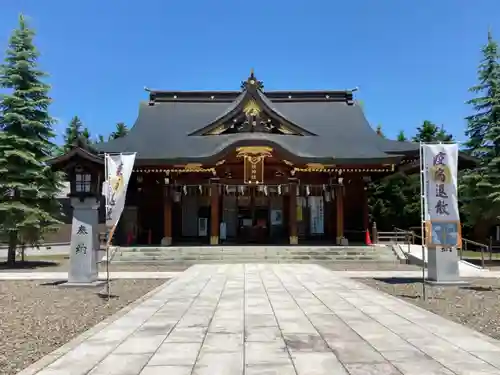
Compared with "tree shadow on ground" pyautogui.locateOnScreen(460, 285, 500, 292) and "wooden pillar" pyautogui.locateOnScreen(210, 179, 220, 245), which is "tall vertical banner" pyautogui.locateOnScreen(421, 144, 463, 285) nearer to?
"tree shadow on ground" pyautogui.locateOnScreen(460, 285, 500, 292)

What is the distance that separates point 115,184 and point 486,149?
54.0 feet

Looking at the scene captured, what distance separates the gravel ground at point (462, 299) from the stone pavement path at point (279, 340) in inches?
19.5

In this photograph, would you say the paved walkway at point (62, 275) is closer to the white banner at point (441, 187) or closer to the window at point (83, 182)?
the window at point (83, 182)

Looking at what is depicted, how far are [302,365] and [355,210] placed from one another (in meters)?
19.2

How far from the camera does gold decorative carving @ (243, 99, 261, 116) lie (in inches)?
921

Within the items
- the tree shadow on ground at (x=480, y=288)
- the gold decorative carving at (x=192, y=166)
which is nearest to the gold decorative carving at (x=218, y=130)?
the gold decorative carving at (x=192, y=166)

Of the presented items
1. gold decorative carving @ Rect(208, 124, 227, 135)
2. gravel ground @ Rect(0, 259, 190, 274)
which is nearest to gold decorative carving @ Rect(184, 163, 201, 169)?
gold decorative carving @ Rect(208, 124, 227, 135)

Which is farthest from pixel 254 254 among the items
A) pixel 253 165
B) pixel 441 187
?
pixel 441 187

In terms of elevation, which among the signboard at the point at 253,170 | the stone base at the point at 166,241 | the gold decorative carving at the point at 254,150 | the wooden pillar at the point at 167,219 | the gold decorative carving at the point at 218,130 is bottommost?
the stone base at the point at 166,241

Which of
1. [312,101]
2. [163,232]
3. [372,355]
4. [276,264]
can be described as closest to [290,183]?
[276,264]

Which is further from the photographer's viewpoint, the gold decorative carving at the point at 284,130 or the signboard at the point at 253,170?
the gold decorative carving at the point at 284,130

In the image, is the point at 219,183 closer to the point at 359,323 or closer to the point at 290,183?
the point at 290,183

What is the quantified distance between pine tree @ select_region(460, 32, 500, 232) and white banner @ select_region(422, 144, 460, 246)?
8742mm

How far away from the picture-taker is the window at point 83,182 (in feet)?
40.8
